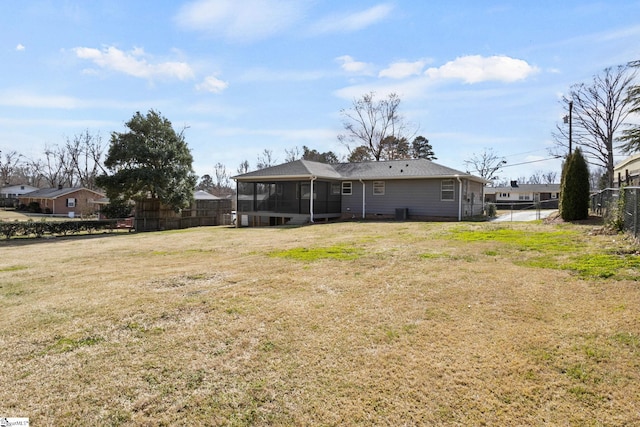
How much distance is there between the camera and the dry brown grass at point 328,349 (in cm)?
268

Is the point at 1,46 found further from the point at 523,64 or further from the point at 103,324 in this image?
the point at 523,64

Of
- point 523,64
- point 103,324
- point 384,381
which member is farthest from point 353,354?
point 523,64

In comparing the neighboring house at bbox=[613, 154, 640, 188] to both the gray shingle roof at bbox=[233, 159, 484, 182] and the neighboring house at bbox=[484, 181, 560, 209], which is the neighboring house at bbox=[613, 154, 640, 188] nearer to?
the gray shingle roof at bbox=[233, 159, 484, 182]

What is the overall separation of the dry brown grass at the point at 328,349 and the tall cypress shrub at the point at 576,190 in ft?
30.7

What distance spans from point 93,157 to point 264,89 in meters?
46.4

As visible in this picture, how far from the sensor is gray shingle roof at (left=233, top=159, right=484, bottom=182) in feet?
63.4

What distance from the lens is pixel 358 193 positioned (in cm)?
2152

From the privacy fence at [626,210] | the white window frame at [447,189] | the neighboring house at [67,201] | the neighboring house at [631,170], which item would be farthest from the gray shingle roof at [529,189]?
the neighboring house at [67,201]

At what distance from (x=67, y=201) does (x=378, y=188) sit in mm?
41215

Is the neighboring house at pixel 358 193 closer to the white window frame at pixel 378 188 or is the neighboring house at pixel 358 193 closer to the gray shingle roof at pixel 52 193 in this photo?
the white window frame at pixel 378 188

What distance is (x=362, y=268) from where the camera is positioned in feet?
23.1

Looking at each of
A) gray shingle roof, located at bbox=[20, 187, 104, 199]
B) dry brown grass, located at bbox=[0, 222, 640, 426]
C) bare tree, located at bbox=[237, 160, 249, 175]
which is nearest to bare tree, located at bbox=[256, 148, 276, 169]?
bare tree, located at bbox=[237, 160, 249, 175]

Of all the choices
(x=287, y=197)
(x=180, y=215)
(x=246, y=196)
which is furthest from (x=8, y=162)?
(x=287, y=197)

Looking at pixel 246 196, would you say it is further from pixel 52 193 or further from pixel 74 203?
pixel 52 193
